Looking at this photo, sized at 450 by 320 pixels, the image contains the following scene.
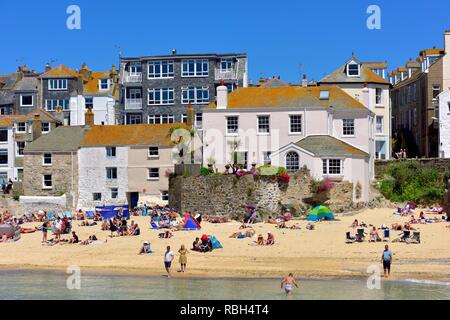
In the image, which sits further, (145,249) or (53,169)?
(53,169)

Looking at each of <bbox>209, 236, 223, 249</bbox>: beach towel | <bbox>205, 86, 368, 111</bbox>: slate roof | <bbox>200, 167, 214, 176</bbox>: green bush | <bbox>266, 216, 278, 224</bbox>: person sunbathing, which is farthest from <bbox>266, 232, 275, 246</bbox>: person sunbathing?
<bbox>205, 86, 368, 111</bbox>: slate roof

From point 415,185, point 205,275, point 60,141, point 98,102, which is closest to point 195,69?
point 98,102

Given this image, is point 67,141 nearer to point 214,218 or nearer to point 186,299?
point 214,218

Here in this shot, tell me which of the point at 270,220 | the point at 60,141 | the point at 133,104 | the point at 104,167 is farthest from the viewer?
the point at 133,104

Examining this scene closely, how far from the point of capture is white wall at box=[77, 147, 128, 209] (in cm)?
6331

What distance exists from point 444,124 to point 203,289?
33.8 meters

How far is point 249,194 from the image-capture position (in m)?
53.7

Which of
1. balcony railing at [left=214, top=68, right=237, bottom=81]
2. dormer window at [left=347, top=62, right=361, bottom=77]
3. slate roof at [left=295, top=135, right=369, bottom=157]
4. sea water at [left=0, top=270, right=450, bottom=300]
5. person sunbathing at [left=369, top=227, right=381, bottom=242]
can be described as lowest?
sea water at [left=0, top=270, right=450, bottom=300]

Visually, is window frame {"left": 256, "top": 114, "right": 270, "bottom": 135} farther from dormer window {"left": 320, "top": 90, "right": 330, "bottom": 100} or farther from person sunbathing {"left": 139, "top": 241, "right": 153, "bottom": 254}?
person sunbathing {"left": 139, "top": 241, "right": 153, "bottom": 254}

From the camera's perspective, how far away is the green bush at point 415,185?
56.5 meters

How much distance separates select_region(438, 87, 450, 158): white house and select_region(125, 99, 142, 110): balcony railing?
84.4ft

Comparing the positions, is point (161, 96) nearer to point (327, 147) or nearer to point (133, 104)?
point (133, 104)
